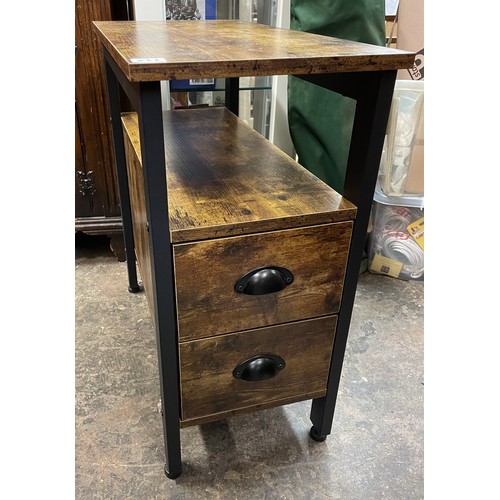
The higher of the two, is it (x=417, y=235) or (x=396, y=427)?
(x=417, y=235)

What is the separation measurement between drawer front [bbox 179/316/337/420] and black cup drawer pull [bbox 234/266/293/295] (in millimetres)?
100

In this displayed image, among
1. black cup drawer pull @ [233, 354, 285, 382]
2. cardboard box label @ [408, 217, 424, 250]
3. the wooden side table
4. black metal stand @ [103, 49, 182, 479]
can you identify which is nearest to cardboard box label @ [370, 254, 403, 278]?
cardboard box label @ [408, 217, 424, 250]

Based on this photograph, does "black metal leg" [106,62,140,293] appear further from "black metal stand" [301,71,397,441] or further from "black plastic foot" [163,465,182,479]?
"black plastic foot" [163,465,182,479]

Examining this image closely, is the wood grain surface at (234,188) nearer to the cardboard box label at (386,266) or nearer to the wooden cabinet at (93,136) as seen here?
the wooden cabinet at (93,136)

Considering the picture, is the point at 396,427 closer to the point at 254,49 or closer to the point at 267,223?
the point at 267,223

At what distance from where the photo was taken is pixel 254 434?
1082 mm

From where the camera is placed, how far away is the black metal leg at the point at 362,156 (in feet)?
2.40

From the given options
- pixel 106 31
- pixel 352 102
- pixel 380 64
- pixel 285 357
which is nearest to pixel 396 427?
pixel 285 357

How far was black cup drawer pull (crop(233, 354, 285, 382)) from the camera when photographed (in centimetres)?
89

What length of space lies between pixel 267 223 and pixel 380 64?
298 mm

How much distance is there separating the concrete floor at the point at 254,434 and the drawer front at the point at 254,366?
165mm

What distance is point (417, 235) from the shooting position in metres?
1.62

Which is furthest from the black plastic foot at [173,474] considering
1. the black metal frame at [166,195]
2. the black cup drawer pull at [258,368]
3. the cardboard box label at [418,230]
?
the cardboard box label at [418,230]

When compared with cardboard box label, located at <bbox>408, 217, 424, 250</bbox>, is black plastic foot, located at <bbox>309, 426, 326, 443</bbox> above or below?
below
